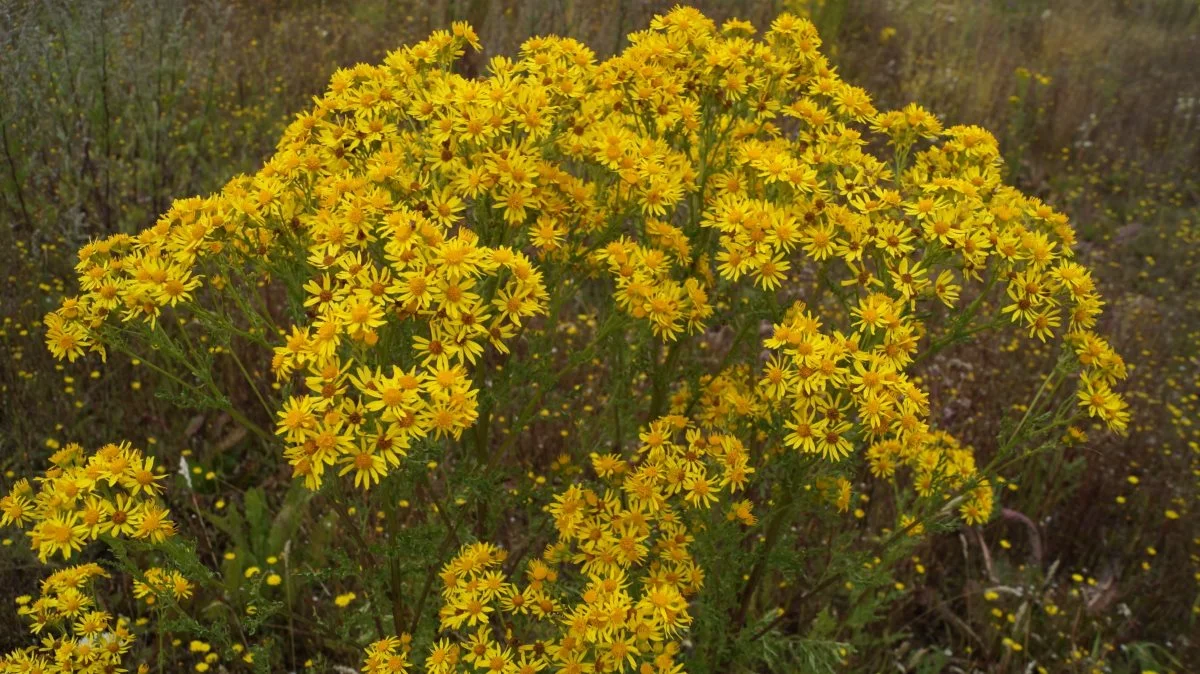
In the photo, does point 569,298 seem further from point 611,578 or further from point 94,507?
point 94,507

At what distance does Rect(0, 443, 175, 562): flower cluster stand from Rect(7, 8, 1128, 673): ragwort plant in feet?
0.03

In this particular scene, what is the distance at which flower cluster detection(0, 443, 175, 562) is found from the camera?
190 cm

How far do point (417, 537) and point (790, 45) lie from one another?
168 centimetres

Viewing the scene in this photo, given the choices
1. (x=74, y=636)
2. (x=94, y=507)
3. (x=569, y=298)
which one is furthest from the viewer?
(x=569, y=298)

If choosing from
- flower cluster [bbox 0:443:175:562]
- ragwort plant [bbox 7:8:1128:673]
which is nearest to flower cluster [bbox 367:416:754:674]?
ragwort plant [bbox 7:8:1128:673]

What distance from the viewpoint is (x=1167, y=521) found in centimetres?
373

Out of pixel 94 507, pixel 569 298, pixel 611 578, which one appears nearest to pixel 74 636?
pixel 94 507

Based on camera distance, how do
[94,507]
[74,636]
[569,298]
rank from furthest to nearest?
[569,298], [74,636], [94,507]

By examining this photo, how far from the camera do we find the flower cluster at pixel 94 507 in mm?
1901

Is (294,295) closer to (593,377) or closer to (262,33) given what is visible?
(593,377)

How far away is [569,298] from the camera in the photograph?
7.38 feet

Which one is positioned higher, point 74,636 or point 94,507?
point 94,507

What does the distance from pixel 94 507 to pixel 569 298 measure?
4.00 feet

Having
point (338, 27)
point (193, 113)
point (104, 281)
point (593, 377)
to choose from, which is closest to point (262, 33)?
point (338, 27)
